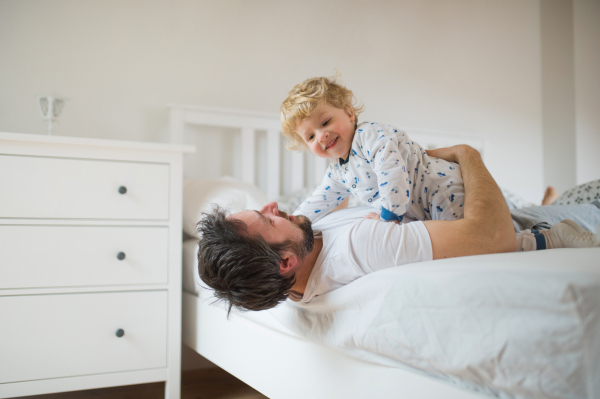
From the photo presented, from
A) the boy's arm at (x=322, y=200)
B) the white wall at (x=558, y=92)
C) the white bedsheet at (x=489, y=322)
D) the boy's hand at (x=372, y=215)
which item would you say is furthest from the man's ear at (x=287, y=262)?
the white wall at (x=558, y=92)

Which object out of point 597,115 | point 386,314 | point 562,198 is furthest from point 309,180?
point 597,115

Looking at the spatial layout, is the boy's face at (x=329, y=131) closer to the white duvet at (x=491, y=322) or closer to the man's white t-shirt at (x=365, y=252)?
the man's white t-shirt at (x=365, y=252)

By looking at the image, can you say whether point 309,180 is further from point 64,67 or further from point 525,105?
point 525,105

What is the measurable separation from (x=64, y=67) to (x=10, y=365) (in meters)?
1.20

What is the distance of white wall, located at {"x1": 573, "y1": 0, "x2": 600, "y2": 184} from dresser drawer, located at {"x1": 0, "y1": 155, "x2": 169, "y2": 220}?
2.77 m

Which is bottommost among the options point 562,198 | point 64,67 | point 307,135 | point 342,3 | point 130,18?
point 562,198

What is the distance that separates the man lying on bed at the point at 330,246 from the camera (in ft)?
2.53

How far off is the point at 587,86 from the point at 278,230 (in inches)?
118

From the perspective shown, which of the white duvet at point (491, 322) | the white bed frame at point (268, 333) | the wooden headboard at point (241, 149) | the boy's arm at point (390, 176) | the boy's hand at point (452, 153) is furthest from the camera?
the wooden headboard at point (241, 149)

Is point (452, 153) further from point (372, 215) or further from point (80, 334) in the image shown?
point (80, 334)

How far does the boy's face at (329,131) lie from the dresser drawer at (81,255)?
1.81 feet

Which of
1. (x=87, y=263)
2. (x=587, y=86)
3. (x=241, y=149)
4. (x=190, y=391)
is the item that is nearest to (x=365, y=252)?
(x=87, y=263)

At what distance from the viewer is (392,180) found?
1.00m

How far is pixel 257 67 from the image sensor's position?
6.97 feet
